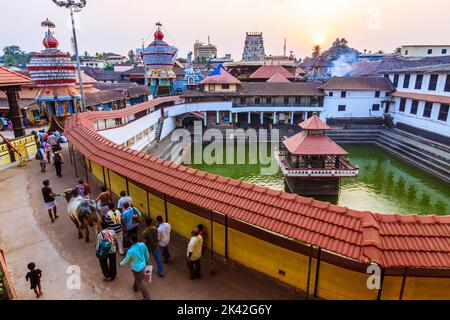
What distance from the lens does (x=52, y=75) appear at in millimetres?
18125

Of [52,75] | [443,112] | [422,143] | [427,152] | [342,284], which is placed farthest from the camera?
[422,143]

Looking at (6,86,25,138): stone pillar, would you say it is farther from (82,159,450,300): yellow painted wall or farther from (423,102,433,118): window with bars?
(423,102,433,118): window with bars

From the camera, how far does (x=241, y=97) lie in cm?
4181

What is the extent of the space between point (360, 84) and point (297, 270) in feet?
136

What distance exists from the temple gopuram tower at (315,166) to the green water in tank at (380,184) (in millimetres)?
998

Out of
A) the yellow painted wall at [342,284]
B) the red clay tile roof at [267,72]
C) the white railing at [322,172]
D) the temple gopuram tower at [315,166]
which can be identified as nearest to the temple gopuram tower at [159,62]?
the temple gopuram tower at [315,166]

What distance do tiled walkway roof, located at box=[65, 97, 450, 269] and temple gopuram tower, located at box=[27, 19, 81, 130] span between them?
14.5 m

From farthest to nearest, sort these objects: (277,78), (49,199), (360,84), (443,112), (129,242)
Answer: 1. (277,78)
2. (360,84)
3. (443,112)
4. (49,199)
5. (129,242)

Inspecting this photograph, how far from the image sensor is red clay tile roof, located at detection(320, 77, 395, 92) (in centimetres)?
4009

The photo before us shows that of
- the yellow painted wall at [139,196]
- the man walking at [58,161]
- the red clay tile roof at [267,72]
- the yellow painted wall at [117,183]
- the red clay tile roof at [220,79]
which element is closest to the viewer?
the yellow painted wall at [139,196]

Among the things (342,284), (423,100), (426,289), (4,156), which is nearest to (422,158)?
(423,100)

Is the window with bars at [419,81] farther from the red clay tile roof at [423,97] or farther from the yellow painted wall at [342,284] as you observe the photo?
the yellow painted wall at [342,284]

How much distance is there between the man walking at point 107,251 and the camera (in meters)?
5.81

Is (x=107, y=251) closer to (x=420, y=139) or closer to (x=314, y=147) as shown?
(x=314, y=147)
